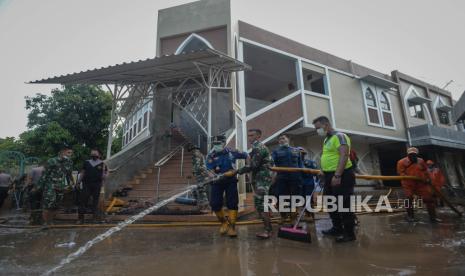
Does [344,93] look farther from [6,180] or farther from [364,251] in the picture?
[6,180]

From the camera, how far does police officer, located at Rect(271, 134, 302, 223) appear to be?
4.66 m

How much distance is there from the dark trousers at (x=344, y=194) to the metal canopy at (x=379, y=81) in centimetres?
1277

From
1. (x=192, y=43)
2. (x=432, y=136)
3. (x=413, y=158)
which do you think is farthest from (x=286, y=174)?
(x=432, y=136)

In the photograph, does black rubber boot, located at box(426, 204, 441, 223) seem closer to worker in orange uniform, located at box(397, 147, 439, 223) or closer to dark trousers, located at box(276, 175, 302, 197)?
worker in orange uniform, located at box(397, 147, 439, 223)

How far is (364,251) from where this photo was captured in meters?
3.04

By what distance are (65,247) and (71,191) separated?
369cm

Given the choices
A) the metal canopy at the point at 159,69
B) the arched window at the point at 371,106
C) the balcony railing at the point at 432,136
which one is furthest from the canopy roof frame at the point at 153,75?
the balcony railing at the point at 432,136

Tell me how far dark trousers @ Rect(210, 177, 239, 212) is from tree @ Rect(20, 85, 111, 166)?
1370 centimetres

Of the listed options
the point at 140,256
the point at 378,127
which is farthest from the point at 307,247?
the point at 378,127

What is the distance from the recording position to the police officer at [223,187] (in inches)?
166

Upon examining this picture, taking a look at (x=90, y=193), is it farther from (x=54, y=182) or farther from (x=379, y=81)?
(x=379, y=81)

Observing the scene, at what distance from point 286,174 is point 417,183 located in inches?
106

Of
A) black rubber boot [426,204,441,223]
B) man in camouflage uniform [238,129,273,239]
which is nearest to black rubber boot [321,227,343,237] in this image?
man in camouflage uniform [238,129,273,239]

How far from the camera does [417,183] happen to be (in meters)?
5.16
